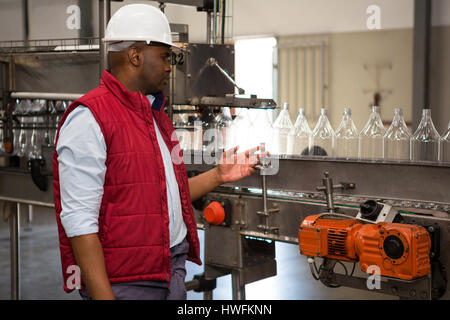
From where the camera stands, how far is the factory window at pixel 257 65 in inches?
257

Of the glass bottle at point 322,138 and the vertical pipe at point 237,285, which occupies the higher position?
the glass bottle at point 322,138

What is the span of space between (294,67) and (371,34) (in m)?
0.97

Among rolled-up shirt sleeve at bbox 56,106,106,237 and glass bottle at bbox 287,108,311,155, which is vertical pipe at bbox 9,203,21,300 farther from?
rolled-up shirt sleeve at bbox 56,106,106,237

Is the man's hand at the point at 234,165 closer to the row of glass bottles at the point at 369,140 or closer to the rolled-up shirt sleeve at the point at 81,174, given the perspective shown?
the rolled-up shirt sleeve at the point at 81,174

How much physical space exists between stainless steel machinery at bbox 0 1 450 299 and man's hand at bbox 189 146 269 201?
0.35 feet

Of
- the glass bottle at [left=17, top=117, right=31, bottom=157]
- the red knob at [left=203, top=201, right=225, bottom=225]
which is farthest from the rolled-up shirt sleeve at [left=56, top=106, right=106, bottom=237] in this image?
the glass bottle at [left=17, top=117, right=31, bottom=157]

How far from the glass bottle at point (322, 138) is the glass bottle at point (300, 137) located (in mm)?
45

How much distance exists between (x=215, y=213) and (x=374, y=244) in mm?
796

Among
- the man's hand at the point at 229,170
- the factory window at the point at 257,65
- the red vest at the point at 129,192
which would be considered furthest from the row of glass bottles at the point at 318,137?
the factory window at the point at 257,65

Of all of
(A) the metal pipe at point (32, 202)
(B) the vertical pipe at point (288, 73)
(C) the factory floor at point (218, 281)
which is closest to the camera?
(A) the metal pipe at point (32, 202)

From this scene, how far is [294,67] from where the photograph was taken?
20.6 ft
